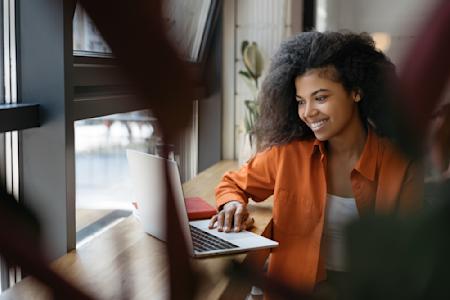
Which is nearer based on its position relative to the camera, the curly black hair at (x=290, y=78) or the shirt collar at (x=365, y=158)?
the shirt collar at (x=365, y=158)

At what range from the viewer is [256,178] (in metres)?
1.82

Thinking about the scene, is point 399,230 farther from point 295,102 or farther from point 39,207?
point 295,102

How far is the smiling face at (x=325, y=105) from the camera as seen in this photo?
1437mm

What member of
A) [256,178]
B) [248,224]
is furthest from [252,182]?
[248,224]

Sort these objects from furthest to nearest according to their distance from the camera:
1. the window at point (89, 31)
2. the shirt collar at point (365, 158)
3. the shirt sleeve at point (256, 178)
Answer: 1. the shirt sleeve at point (256, 178)
2. the shirt collar at point (365, 158)
3. the window at point (89, 31)

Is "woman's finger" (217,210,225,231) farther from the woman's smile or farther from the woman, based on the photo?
the woman's smile

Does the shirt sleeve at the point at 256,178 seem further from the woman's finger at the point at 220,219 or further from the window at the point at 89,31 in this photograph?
the window at the point at 89,31

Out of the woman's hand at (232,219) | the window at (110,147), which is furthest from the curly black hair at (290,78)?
the window at (110,147)

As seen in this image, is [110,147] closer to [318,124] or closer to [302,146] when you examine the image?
[318,124]

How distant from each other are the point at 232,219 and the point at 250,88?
1.65 metres

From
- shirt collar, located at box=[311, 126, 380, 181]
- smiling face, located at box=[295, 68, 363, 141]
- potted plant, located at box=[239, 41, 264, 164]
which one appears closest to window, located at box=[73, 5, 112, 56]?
shirt collar, located at box=[311, 126, 380, 181]

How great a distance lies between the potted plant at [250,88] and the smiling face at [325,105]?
3.62 feet

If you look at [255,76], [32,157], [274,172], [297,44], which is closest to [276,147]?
[274,172]

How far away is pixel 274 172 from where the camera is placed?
179 centimetres
